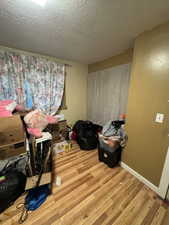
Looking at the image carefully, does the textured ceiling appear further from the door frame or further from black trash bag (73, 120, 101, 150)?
black trash bag (73, 120, 101, 150)

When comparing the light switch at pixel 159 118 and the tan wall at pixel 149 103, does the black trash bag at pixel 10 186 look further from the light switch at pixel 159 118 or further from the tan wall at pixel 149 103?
the light switch at pixel 159 118

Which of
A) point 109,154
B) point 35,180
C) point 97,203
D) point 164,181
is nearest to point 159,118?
point 164,181

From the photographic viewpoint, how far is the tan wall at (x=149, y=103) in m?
1.20

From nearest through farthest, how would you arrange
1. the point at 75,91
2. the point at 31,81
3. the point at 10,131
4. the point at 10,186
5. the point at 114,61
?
the point at 10,186 < the point at 10,131 < the point at 31,81 < the point at 114,61 < the point at 75,91

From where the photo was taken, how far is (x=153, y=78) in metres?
1.29

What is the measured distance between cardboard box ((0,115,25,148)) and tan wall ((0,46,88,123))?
1.57m

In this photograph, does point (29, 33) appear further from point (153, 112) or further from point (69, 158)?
point (69, 158)

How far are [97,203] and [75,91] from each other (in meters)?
2.57

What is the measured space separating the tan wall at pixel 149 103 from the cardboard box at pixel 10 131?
1.71m

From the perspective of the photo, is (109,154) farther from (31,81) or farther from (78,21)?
(31,81)

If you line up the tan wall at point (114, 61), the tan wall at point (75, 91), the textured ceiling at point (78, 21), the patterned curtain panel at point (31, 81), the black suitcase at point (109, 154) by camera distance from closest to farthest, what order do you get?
the textured ceiling at point (78, 21) → the black suitcase at point (109, 154) → the patterned curtain panel at point (31, 81) → the tan wall at point (114, 61) → the tan wall at point (75, 91)

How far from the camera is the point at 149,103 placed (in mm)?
1362

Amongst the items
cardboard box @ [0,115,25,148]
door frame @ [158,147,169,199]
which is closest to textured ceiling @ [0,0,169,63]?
cardboard box @ [0,115,25,148]

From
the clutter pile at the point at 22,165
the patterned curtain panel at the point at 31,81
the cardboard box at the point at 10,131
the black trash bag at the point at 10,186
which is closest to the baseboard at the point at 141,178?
the clutter pile at the point at 22,165
